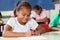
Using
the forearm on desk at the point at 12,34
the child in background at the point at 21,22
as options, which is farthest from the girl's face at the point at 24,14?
the forearm on desk at the point at 12,34

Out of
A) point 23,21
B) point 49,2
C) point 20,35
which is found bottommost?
point 20,35

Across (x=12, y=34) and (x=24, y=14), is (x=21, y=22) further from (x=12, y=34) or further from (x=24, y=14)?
(x=12, y=34)

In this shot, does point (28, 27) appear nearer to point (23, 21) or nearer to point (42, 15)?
point (23, 21)

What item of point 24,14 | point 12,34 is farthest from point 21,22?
point 12,34

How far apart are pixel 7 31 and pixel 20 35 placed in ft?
0.56

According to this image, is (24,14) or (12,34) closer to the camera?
(12,34)

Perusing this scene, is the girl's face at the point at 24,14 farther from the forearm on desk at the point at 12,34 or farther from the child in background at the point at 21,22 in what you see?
the forearm on desk at the point at 12,34

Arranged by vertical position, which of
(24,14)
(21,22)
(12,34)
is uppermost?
(24,14)

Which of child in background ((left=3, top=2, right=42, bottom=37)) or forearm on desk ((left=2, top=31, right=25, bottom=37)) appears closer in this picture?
forearm on desk ((left=2, top=31, right=25, bottom=37))

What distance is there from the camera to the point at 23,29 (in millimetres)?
2223

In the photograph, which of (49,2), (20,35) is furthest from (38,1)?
(20,35)

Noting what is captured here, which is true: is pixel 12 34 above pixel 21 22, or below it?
below

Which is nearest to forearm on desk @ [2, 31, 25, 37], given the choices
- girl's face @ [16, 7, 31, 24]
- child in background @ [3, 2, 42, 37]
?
child in background @ [3, 2, 42, 37]

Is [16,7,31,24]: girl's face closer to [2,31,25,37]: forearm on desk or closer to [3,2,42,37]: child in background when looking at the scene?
[3,2,42,37]: child in background
